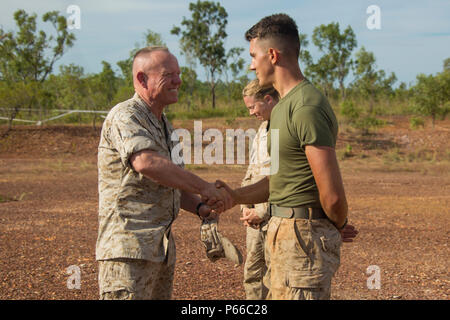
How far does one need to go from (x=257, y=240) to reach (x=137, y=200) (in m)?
1.47

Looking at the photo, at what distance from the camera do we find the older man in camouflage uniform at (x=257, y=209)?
155 inches

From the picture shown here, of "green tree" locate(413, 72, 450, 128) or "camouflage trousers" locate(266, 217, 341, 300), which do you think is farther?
"green tree" locate(413, 72, 450, 128)

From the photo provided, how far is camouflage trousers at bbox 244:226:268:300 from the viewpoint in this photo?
413 cm

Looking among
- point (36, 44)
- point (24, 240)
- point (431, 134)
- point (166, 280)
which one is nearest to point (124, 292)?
point (166, 280)

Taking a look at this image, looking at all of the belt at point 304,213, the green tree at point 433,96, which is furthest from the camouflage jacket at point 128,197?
the green tree at point 433,96

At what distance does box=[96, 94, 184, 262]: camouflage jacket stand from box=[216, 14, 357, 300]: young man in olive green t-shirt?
696 mm

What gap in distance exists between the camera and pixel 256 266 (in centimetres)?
418

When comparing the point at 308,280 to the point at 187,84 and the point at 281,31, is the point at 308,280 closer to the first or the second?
the point at 281,31

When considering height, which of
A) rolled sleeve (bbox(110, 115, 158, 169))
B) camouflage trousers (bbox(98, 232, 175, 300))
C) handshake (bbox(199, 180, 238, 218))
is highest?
rolled sleeve (bbox(110, 115, 158, 169))

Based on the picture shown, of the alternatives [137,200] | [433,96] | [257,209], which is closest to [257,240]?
[257,209]

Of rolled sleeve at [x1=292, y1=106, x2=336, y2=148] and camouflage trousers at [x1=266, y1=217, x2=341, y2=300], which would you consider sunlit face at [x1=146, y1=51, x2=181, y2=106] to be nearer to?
rolled sleeve at [x1=292, y1=106, x2=336, y2=148]

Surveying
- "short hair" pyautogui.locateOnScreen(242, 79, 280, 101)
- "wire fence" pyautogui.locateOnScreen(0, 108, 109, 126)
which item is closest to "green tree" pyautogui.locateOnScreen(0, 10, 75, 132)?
"wire fence" pyautogui.locateOnScreen(0, 108, 109, 126)

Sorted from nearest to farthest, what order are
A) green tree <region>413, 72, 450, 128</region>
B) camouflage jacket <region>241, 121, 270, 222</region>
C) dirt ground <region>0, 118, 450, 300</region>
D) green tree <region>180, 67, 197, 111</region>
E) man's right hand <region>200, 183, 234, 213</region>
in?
man's right hand <region>200, 183, 234, 213</region> < camouflage jacket <region>241, 121, 270, 222</region> < dirt ground <region>0, 118, 450, 300</region> < green tree <region>413, 72, 450, 128</region> < green tree <region>180, 67, 197, 111</region>

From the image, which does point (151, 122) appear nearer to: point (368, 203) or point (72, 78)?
point (368, 203)
